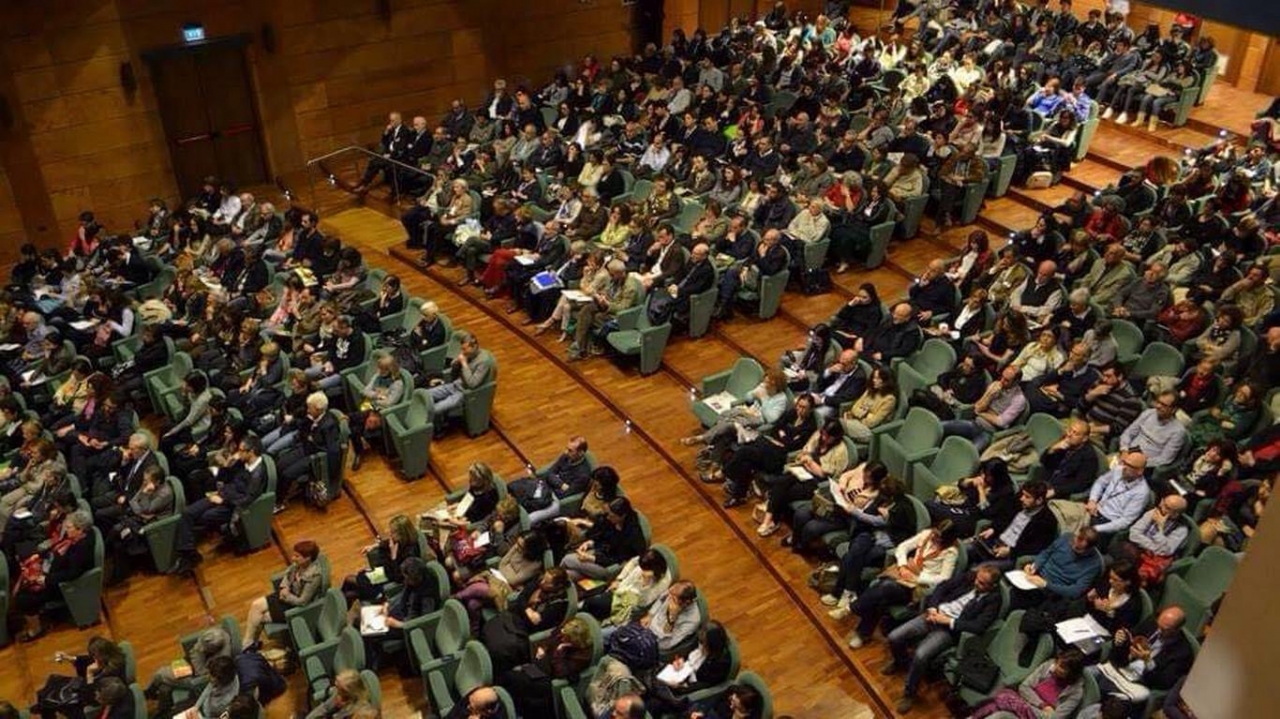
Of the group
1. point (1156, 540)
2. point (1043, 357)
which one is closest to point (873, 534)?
point (1156, 540)

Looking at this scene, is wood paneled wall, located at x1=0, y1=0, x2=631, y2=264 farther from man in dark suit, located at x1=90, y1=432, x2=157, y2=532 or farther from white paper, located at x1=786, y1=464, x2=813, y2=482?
white paper, located at x1=786, y1=464, x2=813, y2=482

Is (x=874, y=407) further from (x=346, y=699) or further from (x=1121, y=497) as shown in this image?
(x=346, y=699)

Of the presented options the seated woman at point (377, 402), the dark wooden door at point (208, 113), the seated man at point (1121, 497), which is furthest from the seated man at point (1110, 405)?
the dark wooden door at point (208, 113)

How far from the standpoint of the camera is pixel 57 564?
652 centimetres

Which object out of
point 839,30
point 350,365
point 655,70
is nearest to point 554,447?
point 350,365

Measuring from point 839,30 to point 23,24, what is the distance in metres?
9.91

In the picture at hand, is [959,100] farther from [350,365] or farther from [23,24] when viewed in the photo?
[23,24]

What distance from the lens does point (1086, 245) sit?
839 cm

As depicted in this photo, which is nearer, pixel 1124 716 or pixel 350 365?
pixel 1124 716

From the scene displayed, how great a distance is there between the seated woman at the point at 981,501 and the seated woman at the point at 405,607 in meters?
2.90

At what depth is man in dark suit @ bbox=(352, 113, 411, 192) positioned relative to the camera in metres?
12.4

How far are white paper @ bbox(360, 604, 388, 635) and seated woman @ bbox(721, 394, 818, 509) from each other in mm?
2403

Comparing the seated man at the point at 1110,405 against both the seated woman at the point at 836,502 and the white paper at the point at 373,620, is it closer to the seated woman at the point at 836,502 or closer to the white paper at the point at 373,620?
the seated woman at the point at 836,502

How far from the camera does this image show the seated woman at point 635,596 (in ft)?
19.4
